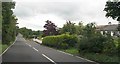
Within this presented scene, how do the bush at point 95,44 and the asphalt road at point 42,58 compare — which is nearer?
the asphalt road at point 42,58

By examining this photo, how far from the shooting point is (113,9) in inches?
888

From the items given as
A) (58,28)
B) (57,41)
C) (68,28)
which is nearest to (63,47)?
(57,41)

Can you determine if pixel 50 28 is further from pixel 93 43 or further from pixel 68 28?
pixel 93 43

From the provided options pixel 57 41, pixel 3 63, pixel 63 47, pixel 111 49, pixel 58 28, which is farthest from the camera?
pixel 58 28

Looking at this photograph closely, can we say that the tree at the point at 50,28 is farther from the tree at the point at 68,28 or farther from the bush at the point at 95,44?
the bush at the point at 95,44

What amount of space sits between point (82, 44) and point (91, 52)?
1.33 meters

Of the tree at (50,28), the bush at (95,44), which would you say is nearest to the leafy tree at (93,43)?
the bush at (95,44)

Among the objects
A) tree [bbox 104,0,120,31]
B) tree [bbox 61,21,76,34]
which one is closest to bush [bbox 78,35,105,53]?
tree [bbox 104,0,120,31]

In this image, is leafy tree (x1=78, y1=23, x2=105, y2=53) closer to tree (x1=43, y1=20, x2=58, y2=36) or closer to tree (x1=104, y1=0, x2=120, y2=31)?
tree (x1=104, y1=0, x2=120, y2=31)

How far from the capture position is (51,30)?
292ft

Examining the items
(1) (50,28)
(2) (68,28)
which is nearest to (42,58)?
(2) (68,28)

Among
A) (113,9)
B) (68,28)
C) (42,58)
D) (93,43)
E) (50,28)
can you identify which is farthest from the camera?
(50,28)

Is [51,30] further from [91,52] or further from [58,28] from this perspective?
[91,52]

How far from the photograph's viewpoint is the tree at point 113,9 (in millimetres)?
22219
